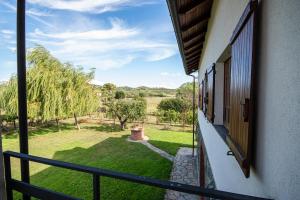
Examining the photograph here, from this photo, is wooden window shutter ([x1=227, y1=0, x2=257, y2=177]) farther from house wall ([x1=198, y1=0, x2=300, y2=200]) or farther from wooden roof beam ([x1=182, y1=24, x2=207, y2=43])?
wooden roof beam ([x1=182, y1=24, x2=207, y2=43])

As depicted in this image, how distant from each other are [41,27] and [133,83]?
112 feet

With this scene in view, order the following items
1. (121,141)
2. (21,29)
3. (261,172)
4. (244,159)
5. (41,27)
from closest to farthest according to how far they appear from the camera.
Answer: (261,172), (244,159), (21,29), (121,141), (41,27)

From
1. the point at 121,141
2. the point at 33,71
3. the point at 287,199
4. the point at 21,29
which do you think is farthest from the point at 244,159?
the point at 33,71

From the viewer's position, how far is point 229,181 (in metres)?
2.03

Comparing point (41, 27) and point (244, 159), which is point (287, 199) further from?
point (41, 27)

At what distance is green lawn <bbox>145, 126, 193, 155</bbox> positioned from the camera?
12.5 meters

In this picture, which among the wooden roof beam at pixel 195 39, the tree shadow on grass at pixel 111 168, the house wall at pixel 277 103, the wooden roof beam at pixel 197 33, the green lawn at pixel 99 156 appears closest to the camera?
the house wall at pixel 277 103

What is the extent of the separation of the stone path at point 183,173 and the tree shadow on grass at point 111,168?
265 mm

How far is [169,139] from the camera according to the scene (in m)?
14.5

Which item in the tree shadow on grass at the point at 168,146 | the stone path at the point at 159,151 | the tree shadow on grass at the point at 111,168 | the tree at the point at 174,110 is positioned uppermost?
the tree at the point at 174,110

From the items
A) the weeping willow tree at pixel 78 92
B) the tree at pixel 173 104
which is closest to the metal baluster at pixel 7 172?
the weeping willow tree at pixel 78 92

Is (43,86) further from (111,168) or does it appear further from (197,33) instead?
(197,33)

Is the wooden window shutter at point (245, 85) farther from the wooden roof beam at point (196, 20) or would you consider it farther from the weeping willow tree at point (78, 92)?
the weeping willow tree at point (78, 92)

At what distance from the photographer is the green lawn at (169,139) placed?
40.9ft
